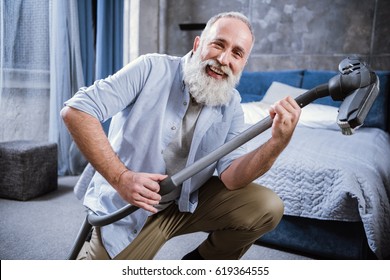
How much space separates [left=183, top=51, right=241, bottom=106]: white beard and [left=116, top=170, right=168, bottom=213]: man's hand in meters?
0.33

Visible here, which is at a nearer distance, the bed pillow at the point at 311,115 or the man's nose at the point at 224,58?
the man's nose at the point at 224,58

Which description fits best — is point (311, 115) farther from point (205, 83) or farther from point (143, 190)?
point (143, 190)

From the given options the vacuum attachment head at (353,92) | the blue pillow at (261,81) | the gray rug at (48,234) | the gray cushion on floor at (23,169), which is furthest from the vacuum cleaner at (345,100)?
the blue pillow at (261,81)

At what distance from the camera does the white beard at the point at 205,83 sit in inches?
42.8

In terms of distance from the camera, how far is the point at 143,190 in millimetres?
887

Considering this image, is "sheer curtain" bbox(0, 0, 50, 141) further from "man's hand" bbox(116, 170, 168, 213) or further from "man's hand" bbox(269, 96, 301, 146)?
"man's hand" bbox(269, 96, 301, 146)

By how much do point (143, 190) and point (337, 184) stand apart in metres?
0.86

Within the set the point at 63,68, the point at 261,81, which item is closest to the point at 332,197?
the point at 261,81

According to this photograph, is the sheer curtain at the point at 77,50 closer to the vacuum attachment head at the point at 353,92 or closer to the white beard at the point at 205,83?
the white beard at the point at 205,83

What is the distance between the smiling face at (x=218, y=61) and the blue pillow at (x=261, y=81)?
1647 millimetres

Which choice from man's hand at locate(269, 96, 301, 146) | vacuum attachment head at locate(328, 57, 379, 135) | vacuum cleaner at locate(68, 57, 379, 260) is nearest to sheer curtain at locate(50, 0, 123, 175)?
vacuum cleaner at locate(68, 57, 379, 260)

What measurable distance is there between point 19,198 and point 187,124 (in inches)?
61.1
